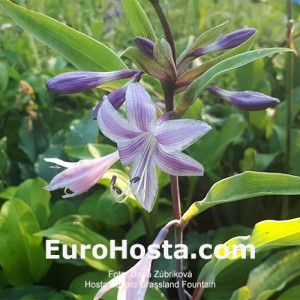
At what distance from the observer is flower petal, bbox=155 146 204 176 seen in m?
0.92

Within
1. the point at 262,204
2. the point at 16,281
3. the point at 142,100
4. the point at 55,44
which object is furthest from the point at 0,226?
the point at 262,204

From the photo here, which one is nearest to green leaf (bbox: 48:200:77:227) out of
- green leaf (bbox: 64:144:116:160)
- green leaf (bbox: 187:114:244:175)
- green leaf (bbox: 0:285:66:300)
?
green leaf (bbox: 64:144:116:160)

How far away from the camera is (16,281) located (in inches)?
58.0

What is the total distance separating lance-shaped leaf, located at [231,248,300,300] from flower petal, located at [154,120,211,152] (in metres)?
0.51

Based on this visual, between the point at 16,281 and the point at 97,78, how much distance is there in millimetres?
720

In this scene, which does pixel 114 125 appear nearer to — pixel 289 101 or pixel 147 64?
pixel 147 64

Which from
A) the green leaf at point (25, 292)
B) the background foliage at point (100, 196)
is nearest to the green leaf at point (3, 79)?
the background foliage at point (100, 196)

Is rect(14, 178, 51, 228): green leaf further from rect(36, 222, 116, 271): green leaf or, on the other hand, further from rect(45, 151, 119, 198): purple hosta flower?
rect(45, 151, 119, 198): purple hosta flower

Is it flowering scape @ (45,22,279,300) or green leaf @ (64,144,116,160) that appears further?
green leaf @ (64,144,116,160)

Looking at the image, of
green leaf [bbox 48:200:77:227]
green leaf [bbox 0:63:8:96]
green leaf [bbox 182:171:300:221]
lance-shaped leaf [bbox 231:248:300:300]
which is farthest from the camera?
green leaf [bbox 0:63:8:96]

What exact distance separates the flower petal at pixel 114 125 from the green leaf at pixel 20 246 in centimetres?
59

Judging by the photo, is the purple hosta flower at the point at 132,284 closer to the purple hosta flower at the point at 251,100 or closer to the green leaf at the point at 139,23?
the purple hosta flower at the point at 251,100

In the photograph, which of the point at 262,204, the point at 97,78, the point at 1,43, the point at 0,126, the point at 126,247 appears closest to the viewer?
the point at 97,78

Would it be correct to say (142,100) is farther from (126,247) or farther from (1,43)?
(1,43)
